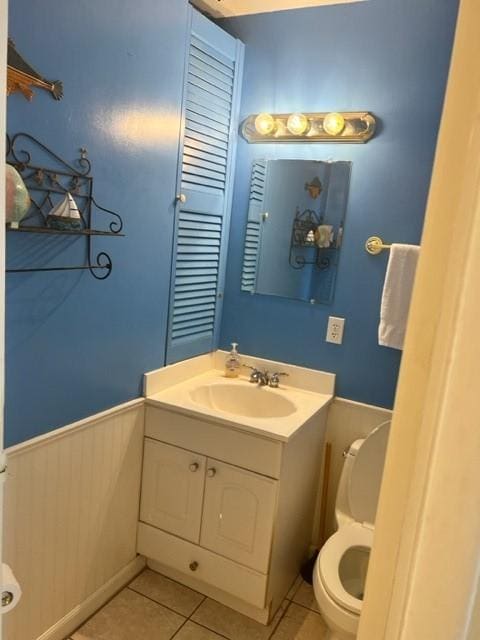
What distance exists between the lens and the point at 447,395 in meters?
0.40

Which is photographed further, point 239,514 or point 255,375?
point 255,375

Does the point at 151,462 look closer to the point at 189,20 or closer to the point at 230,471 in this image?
the point at 230,471

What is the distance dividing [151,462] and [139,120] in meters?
1.34

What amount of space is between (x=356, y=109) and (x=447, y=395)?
1.92 metres

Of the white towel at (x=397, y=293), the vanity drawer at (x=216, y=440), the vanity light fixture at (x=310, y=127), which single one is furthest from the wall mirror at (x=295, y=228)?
the vanity drawer at (x=216, y=440)

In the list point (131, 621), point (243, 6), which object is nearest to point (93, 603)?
point (131, 621)

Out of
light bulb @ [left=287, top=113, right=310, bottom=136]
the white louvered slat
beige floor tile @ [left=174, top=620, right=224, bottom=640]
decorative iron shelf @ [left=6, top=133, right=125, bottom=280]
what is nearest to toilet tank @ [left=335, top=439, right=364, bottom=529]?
beige floor tile @ [left=174, top=620, right=224, bottom=640]

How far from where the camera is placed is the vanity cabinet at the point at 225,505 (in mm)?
1842

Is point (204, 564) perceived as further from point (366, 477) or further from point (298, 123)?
point (298, 123)

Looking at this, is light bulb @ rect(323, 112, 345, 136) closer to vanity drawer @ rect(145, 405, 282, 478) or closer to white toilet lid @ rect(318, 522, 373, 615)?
vanity drawer @ rect(145, 405, 282, 478)

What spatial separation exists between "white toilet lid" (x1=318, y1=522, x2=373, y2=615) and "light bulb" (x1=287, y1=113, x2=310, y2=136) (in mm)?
1620

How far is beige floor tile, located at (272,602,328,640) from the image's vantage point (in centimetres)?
190

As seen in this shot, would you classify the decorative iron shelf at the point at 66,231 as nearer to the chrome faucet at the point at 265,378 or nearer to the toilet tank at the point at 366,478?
the chrome faucet at the point at 265,378

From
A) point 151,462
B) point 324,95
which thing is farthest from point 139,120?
point 151,462
